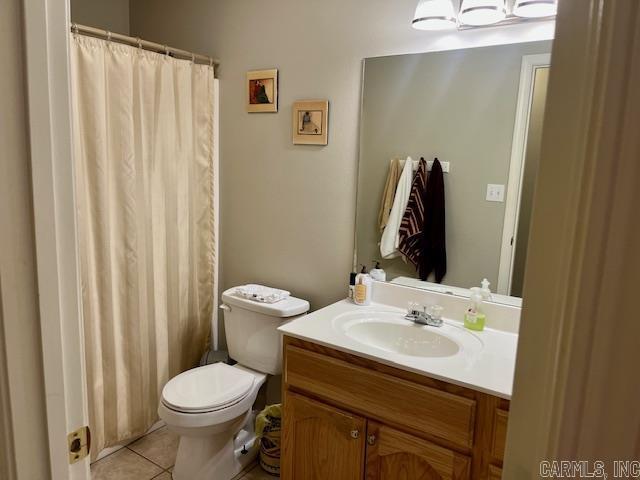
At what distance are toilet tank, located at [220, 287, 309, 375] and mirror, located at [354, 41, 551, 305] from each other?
0.42 metres

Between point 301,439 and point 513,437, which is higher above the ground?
point 513,437

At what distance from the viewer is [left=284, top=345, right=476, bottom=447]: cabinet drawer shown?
1463 mm

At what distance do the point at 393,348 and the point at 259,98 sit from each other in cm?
142

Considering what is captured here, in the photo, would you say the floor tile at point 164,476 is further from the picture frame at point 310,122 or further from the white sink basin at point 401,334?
the picture frame at point 310,122

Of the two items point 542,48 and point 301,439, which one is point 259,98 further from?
point 301,439

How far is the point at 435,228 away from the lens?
203 cm

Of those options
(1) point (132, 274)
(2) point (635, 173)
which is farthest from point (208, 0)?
(2) point (635, 173)

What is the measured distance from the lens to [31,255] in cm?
69

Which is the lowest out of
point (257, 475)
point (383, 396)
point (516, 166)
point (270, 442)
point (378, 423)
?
point (257, 475)

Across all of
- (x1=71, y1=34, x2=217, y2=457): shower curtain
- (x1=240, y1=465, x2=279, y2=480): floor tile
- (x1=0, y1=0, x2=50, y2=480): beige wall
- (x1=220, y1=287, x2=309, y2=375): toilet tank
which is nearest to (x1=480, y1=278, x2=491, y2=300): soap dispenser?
(x1=220, y1=287, x2=309, y2=375): toilet tank

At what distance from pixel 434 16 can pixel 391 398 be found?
4.66ft

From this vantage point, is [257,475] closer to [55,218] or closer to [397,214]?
[397,214]

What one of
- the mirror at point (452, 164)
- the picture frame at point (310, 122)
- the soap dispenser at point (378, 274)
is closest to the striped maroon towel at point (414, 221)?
the mirror at point (452, 164)
